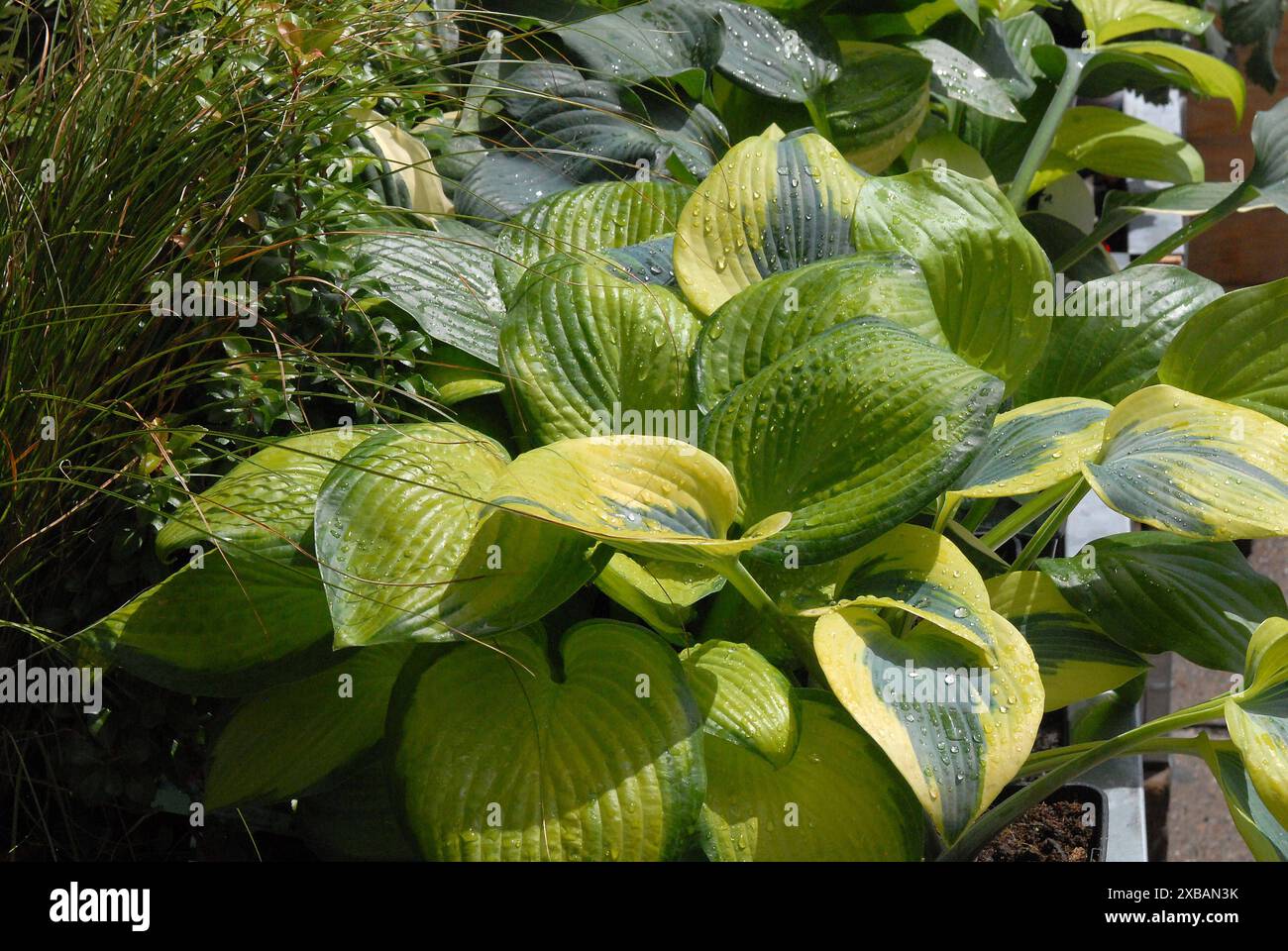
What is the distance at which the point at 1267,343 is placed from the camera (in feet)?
4.63

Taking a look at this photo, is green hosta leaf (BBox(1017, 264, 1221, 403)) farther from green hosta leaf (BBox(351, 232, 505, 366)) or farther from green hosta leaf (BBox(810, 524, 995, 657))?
green hosta leaf (BBox(351, 232, 505, 366))

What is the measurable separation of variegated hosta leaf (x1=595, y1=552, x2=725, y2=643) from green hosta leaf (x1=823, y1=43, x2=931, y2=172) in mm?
1110

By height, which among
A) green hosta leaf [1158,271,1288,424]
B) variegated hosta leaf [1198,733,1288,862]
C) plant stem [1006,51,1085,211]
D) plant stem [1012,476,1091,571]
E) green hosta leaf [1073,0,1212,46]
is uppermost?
green hosta leaf [1073,0,1212,46]

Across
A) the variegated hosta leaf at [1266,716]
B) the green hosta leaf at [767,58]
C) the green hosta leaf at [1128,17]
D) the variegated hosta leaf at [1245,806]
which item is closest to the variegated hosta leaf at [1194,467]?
the variegated hosta leaf at [1266,716]

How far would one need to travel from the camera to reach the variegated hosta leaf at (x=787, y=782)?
3.67 feet

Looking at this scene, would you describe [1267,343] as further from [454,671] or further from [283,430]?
[283,430]

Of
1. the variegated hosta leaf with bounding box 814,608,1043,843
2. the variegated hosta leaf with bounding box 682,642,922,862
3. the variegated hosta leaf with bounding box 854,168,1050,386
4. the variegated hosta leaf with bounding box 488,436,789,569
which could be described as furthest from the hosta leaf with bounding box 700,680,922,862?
the variegated hosta leaf with bounding box 854,168,1050,386

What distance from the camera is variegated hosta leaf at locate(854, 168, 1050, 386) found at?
4.65ft

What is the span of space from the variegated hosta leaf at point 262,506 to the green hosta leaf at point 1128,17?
1.79 meters

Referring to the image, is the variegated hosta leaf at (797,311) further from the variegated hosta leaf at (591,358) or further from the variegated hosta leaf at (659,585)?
the variegated hosta leaf at (659,585)

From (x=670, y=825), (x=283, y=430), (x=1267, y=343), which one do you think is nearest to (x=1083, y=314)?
(x=1267, y=343)

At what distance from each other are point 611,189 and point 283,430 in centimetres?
57

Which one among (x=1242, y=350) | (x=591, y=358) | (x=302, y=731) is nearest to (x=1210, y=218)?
(x=1242, y=350)

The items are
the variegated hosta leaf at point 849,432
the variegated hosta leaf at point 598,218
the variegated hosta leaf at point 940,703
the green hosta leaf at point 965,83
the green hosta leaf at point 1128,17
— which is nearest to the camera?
the variegated hosta leaf at point 940,703
